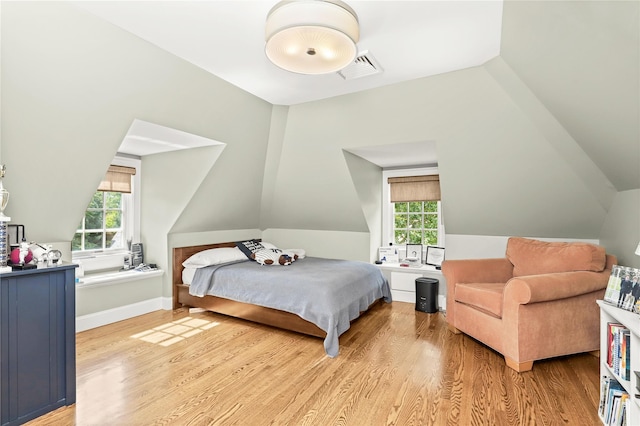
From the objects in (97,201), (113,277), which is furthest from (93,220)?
(113,277)

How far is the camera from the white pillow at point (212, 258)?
4055 mm

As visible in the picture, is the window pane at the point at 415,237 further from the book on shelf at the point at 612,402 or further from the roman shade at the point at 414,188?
the book on shelf at the point at 612,402

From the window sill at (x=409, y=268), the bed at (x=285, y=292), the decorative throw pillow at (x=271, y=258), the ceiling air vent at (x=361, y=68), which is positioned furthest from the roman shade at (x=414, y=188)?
the ceiling air vent at (x=361, y=68)

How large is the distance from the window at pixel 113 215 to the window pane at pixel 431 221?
394cm

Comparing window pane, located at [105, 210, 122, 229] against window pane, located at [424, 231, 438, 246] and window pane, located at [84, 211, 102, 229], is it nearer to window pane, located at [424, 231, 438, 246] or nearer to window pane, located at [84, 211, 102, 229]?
window pane, located at [84, 211, 102, 229]

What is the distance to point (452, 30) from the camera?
2.25 metres

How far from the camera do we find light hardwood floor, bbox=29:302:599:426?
200 centimetres

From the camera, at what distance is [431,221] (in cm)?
490

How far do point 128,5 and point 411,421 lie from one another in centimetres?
291

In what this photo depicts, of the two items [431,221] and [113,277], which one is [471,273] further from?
[113,277]

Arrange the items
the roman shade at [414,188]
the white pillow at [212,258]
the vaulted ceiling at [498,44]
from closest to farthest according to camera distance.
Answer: the vaulted ceiling at [498,44] < the white pillow at [212,258] < the roman shade at [414,188]

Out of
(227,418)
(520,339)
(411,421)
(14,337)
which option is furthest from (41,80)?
(520,339)

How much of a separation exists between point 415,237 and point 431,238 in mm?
230

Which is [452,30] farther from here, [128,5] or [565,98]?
[128,5]
